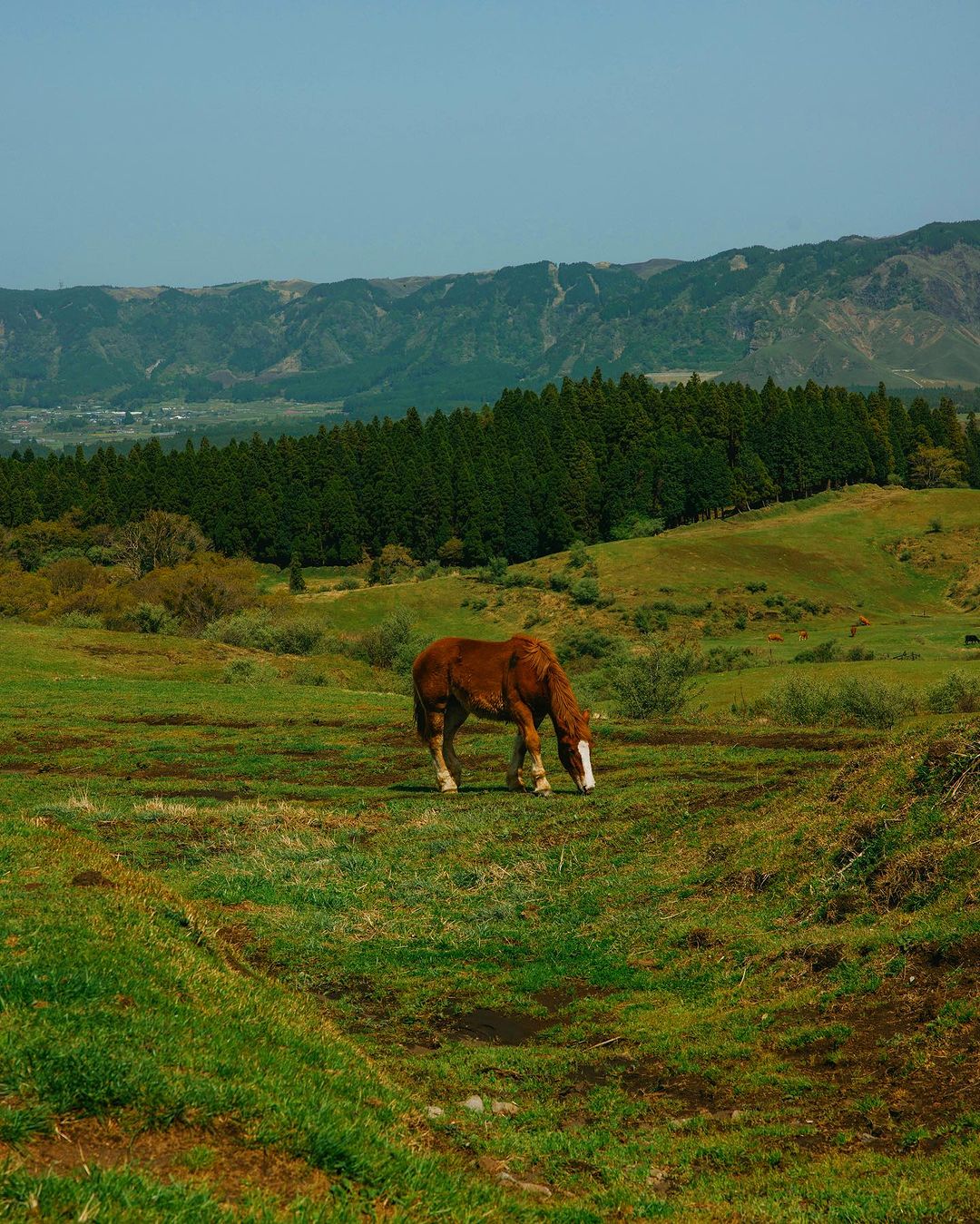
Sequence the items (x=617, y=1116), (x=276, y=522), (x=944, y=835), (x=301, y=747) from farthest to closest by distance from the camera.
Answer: (x=276, y=522) → (x=301, y=747) → (x=944, y=835) → (x=617, y=1116)

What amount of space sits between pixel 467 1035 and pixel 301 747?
2305 centimetres

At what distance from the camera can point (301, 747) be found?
33.9m

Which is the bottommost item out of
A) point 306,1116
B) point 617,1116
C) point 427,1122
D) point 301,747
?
point 301,747

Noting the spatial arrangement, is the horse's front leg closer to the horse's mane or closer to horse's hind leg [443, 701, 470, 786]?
the horse's mane

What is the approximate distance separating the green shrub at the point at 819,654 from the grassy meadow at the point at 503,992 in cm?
4530

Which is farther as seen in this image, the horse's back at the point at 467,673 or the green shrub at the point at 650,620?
the green shrub at the point at 650,620

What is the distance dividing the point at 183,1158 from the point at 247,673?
172ft

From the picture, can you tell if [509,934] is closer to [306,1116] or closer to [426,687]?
[306,1116]

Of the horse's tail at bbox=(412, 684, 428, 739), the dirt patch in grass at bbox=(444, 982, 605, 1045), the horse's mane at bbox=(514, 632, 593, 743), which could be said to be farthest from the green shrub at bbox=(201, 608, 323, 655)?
the dirt patch in grass at bbox=(444, 982, 605, 1045)

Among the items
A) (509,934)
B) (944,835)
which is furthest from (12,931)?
(944,835)

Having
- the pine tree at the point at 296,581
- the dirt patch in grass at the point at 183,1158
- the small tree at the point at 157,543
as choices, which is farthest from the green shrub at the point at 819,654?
the dirt patch in grass at the point at 183,1158

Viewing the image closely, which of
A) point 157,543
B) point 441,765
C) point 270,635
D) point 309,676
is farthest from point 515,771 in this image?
point 157,543

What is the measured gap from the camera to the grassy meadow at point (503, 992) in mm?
6891

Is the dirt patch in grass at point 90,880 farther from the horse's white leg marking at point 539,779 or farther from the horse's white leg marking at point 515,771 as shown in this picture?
the horse's white leg marking at point 515,771
